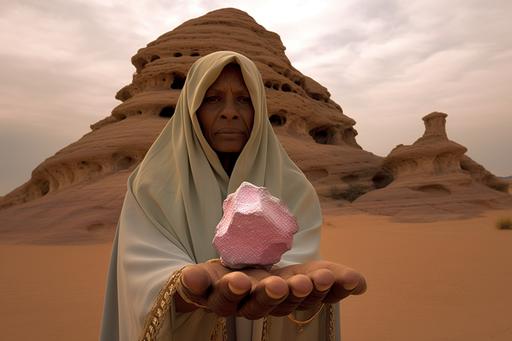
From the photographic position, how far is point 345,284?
91cm

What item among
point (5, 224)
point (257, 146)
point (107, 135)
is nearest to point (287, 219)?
point (257, 146)

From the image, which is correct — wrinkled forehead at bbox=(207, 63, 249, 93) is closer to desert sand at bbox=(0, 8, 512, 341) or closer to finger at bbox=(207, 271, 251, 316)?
finger at bbox=(207, 271, 251, 316)

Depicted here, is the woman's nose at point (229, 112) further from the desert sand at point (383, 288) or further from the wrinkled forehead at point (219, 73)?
the desert sand at point (383, 288)

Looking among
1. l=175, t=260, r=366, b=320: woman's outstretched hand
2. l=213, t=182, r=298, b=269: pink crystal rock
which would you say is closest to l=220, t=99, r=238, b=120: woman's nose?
l=213, t=182, r=298, b=269: pink crystal rock

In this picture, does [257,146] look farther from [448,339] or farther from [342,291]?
[448,339]

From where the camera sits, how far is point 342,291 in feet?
3.09

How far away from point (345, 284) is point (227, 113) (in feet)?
3.20

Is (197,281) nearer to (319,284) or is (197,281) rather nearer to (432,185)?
(319,284)

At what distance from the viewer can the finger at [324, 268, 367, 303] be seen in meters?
0.91

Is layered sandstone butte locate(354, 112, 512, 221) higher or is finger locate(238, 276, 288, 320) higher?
layered sandstone butte locate(354, 112, 512, 221)

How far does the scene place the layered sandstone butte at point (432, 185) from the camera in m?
14.3

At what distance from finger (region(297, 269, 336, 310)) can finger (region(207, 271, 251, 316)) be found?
17 cm

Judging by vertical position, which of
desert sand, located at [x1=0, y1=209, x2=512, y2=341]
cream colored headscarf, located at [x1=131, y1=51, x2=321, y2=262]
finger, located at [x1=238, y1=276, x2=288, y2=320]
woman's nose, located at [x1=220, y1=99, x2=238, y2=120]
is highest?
woman's nose, located at [x1=220, y1=99, x2=238, y2=120]

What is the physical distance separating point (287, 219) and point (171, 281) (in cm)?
41
